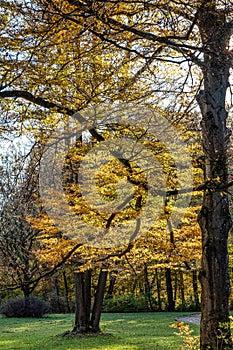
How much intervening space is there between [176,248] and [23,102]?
14.1ft

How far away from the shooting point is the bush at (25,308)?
25.0m

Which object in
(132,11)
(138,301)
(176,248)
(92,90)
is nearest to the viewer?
(132,11)

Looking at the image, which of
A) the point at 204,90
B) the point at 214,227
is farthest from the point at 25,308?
the point at 204,90

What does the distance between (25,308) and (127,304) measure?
22.0 feet

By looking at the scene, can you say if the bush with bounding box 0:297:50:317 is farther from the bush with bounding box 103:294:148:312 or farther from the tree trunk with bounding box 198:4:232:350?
the tree trunk with bounding box 198:4:232:350

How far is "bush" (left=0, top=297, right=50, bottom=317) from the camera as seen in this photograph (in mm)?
24969

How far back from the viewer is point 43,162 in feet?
25.3

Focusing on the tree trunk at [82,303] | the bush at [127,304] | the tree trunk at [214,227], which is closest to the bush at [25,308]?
the bush at [127,304]

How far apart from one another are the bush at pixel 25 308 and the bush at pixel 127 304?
4809 mm

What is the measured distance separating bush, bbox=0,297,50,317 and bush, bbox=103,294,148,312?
4809mm

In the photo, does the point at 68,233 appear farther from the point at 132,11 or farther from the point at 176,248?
the point at 132,11

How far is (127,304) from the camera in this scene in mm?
28297

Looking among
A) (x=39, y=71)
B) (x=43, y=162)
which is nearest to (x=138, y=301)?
(x=43, y=162)

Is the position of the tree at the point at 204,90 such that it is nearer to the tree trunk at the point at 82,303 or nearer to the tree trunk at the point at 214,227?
the tree trunk at the point at 214,227
